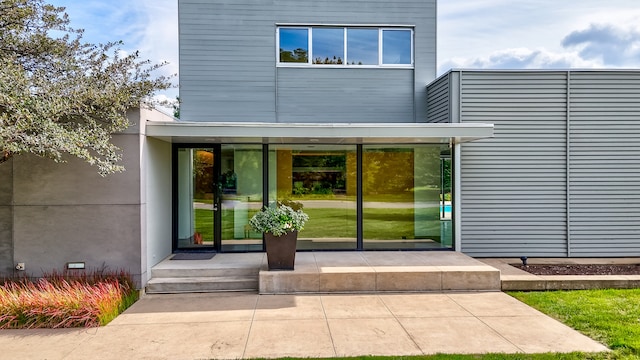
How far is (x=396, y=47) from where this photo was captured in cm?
1064

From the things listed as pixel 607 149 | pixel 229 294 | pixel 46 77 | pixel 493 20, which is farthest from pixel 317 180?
pixel 493 20

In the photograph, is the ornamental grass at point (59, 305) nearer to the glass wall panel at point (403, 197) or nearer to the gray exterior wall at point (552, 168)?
the glass wall panel at point (403, 197)

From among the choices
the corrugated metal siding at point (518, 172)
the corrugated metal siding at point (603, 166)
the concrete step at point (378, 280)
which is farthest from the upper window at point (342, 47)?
the concrete step at point (378, 280)

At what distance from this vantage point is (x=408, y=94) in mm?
10484

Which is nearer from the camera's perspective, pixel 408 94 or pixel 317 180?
pixel 317 180

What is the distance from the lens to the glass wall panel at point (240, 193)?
8.71 meters

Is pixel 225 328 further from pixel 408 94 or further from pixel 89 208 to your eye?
pixel 408 94

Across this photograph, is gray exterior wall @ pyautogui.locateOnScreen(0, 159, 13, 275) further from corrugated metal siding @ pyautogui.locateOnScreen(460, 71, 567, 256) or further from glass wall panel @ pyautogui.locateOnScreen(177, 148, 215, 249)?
corrugated metal siding @ pyautogui.locateOnScreen(460, 71, 567, 256)

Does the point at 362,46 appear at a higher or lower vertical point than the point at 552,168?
higher

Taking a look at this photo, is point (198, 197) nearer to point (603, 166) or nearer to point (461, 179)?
point (461, 179)

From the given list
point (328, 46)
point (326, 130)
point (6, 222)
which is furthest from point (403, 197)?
point (6, 222)

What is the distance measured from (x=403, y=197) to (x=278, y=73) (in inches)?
174

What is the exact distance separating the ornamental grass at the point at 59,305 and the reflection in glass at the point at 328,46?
7.18 meters

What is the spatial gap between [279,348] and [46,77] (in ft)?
16.5
